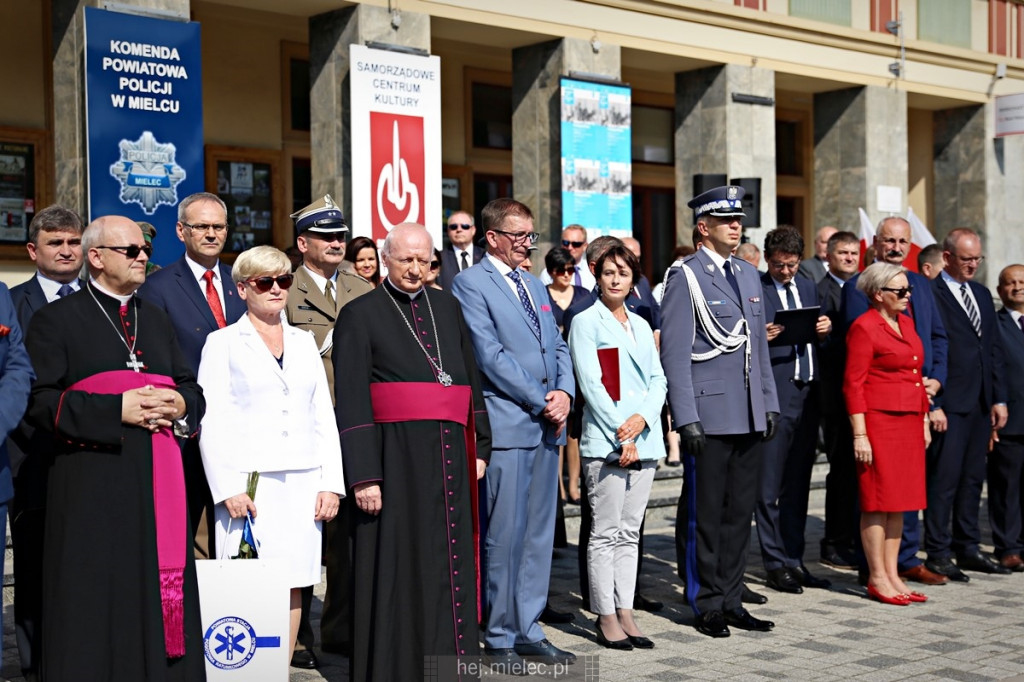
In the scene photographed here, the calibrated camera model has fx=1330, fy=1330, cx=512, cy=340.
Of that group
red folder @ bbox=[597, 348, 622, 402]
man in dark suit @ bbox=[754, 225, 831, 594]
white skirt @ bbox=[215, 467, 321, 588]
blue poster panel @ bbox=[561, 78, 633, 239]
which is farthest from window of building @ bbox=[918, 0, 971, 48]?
white skirt @ bbox=[215, 467, 321, 588]

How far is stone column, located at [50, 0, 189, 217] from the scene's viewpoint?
1119 centimetres

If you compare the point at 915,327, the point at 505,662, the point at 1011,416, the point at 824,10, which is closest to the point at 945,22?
the point at 824,10

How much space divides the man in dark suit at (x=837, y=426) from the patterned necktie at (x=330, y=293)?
11.5 ft

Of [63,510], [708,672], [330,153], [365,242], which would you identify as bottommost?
[708,672]

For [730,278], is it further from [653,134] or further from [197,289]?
[653,134]

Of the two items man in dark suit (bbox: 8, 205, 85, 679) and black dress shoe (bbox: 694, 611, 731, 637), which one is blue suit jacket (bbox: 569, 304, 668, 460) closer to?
black dress shoe (bbox: 694, 611, 731, 637)

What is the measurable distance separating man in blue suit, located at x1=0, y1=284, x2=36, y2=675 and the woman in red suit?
196 inches

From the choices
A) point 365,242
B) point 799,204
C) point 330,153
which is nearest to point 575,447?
point 365,242

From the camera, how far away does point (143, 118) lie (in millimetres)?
11305

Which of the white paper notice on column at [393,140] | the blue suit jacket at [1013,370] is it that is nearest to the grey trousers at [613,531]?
the blue suit jacket at [1013,370]

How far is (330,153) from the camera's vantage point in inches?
518

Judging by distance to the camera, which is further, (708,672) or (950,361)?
(950,361)

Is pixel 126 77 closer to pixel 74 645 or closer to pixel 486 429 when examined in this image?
pixel 486 429

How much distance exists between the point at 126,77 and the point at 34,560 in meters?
6.31
